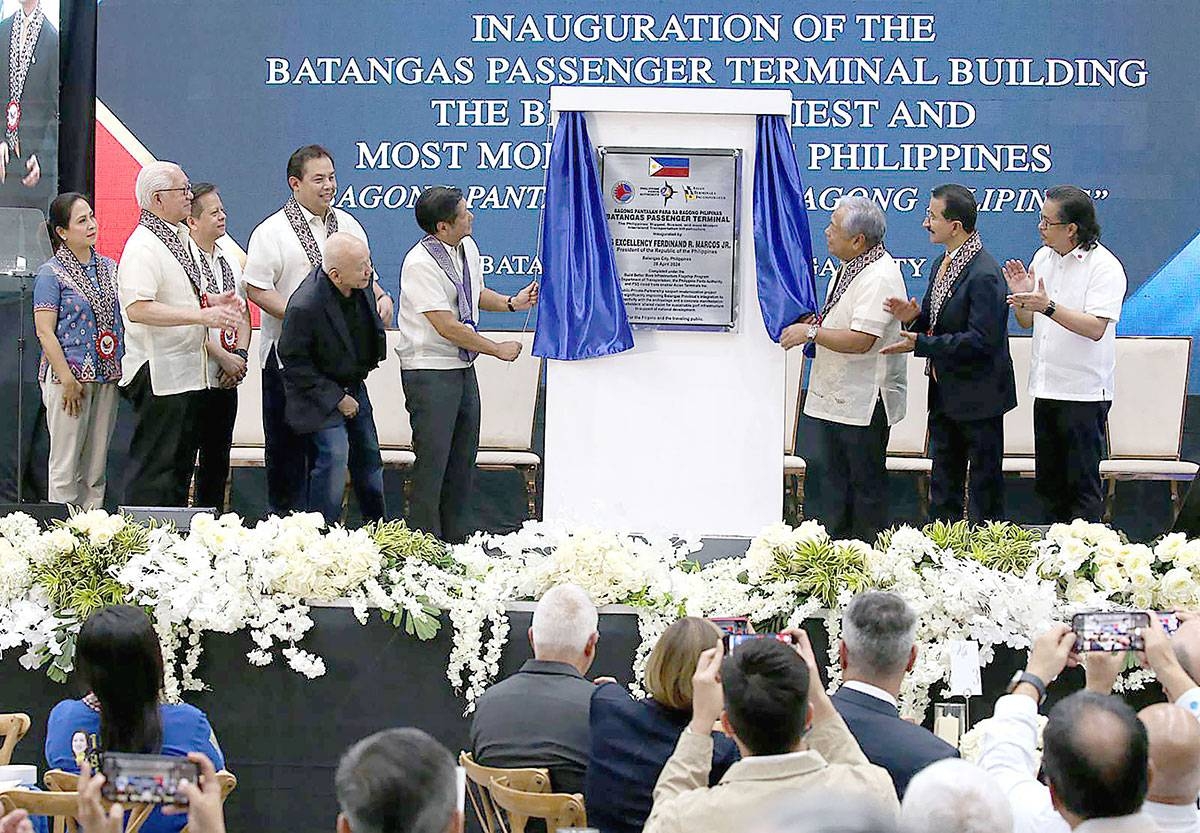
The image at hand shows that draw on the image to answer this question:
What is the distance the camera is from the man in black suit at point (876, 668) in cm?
324

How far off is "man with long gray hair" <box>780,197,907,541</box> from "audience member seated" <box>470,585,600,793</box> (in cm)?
276

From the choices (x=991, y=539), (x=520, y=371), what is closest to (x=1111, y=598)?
(x=991, y=539)

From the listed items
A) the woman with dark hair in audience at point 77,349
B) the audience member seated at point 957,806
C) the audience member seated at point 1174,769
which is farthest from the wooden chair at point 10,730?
the woman with dark hair in audience at point 77,349

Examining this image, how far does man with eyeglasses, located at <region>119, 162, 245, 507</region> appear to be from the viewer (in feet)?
21.6

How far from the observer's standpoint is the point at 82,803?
7.85 ft

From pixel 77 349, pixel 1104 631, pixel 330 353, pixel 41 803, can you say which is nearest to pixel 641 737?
pixel 1104 631

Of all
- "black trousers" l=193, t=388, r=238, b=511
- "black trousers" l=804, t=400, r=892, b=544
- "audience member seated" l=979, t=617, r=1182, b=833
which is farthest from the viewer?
"black trousers" l=193, t=388, r=238, b=511

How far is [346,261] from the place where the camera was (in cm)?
617

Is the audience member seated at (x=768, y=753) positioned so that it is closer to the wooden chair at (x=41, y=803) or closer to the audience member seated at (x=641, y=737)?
the audience member seated at (x=641, y=737)

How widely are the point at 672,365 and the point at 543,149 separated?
2.97 meters

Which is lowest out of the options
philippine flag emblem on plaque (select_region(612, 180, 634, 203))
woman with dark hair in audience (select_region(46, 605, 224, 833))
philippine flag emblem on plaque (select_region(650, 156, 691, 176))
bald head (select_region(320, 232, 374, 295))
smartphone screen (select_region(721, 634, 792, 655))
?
woman with dark hair in audience (select_region(46, 605, 224, 833))

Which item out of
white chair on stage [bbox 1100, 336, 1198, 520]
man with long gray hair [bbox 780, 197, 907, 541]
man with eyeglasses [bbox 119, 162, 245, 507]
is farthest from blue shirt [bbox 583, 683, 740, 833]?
white chair on stage [bbox 1100, 336, 1198, 520]

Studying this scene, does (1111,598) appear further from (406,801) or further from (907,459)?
(907,459)

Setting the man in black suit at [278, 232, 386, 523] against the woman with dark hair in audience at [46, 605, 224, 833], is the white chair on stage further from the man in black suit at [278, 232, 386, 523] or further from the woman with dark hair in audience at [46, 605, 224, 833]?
the woman with dark hair in audience at [46, 605, 224, 833]
